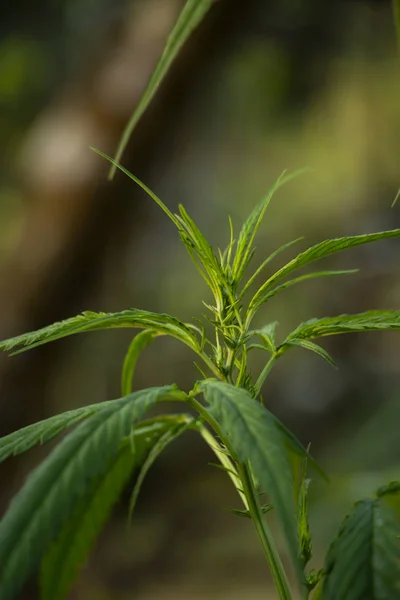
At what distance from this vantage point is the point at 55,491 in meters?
0.22

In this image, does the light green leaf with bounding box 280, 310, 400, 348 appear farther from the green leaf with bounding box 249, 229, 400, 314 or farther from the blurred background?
the blurred background

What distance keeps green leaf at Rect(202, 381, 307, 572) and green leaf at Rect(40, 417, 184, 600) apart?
8 centimetres

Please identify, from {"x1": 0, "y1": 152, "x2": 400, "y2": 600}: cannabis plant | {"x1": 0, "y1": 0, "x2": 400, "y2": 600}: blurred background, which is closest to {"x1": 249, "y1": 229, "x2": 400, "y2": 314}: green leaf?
{"x1": 0, "y1": 152, "x2": 400, "y2": 600}: cannabis plant

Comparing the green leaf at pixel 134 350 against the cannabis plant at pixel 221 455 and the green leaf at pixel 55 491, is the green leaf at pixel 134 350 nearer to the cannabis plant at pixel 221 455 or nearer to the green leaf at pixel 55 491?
the cannabis plant at pixel 221 455

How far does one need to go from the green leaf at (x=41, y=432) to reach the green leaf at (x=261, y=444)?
1.7 inches

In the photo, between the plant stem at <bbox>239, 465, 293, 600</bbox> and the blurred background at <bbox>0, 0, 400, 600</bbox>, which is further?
the blurred background at <bbox>0, 0, 400, 600</bbox>

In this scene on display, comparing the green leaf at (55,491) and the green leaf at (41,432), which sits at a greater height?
the green leaf at (41,432)

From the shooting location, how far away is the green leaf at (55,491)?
21cm

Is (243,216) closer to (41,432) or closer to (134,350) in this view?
(134,350)

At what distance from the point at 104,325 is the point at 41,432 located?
6 cm

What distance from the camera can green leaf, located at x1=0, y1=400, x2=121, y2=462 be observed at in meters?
0.25

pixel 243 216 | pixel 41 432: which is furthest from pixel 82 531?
pixel 243 216

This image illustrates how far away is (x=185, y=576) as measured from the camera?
2.38 metres

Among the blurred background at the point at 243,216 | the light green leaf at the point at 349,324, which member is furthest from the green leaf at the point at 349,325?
the blurred background at the point at 243,216
